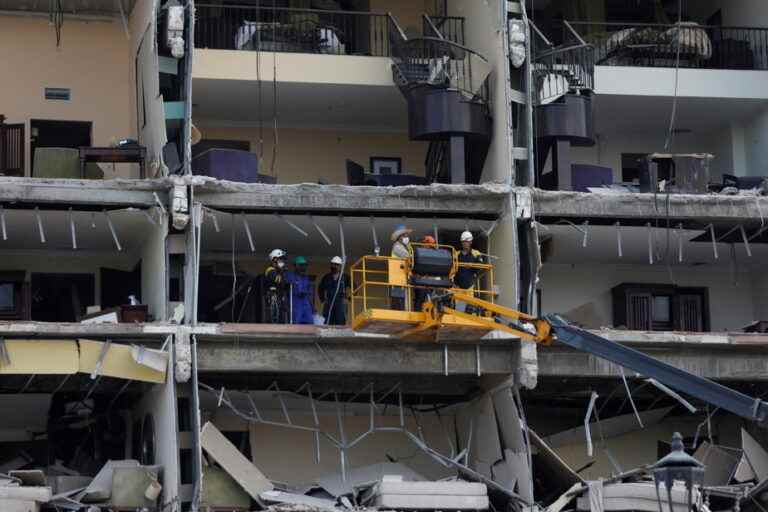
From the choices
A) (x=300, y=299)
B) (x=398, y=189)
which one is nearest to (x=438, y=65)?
(x=398, y=189)

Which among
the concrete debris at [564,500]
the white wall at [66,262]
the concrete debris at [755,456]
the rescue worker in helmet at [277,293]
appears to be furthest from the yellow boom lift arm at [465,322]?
the white wall at [66,262]

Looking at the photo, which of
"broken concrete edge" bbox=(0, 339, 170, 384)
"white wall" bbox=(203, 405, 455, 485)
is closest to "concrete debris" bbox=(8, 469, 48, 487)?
"broken concrete edge" bbox=(0, 339, 170, 384)

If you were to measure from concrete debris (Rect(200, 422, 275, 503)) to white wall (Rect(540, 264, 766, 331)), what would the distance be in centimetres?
873

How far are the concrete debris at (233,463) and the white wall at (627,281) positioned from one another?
873 cm

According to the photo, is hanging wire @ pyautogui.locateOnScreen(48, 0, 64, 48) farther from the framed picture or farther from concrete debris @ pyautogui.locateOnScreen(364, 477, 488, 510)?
concrete debris @ pyautogui.locateOnScreen(364, 477, 488, 510)

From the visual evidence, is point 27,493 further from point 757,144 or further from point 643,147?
point 757,144

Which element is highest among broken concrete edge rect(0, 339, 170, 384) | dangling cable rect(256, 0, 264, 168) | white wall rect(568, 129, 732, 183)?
dangling cable rect(256, 0, 264, 168)

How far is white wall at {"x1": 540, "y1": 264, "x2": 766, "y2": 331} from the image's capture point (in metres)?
41.6

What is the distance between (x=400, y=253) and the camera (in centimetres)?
3419

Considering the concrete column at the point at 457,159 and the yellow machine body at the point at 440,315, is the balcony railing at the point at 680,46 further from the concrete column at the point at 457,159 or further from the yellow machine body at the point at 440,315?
the yellow machine body at the point at 440,315

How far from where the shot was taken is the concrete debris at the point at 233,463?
35.3 meters

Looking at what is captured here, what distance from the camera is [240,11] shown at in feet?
136

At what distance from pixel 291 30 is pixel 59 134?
214 inches

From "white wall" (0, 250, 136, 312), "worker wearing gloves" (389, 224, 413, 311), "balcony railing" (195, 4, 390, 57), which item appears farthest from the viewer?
"white wall" (0, 250, 136, 312)
